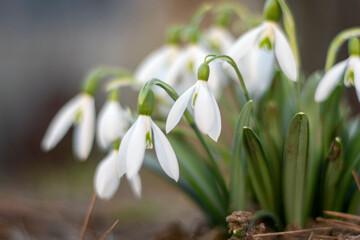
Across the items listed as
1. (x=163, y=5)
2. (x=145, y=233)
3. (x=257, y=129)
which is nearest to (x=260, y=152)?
(x=257, y=129)

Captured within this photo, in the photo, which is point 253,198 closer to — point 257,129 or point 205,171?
point 205,171

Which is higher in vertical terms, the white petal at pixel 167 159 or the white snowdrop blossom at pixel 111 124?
the white snowdrop blossom at pixel 111 124

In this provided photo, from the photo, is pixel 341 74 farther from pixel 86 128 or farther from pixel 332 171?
pixel 86 128

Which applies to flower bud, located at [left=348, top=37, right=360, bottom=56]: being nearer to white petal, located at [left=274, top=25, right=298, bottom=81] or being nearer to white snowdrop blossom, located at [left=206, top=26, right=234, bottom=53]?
white petal, located at [left=274, top=25, right=298, bottom=81]

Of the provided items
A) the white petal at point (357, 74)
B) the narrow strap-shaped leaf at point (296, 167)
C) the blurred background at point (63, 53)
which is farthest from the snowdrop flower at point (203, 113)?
the blurred background at point (63, 53)

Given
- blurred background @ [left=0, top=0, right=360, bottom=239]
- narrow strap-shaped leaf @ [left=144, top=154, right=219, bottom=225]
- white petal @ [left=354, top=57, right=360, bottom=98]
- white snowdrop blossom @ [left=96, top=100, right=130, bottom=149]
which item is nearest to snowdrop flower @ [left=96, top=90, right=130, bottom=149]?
white snowdrop blossom @ [left=96, top=100, right=130, bottom=149]

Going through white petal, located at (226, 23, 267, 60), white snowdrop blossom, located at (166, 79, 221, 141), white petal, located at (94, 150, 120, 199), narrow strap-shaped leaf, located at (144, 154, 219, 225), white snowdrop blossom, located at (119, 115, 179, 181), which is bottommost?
narrow strap-shaped leaf, located at (144, 154, 219, 225)

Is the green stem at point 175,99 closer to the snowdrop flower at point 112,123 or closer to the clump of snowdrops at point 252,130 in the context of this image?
the clump of snowdrops at point 252,130
